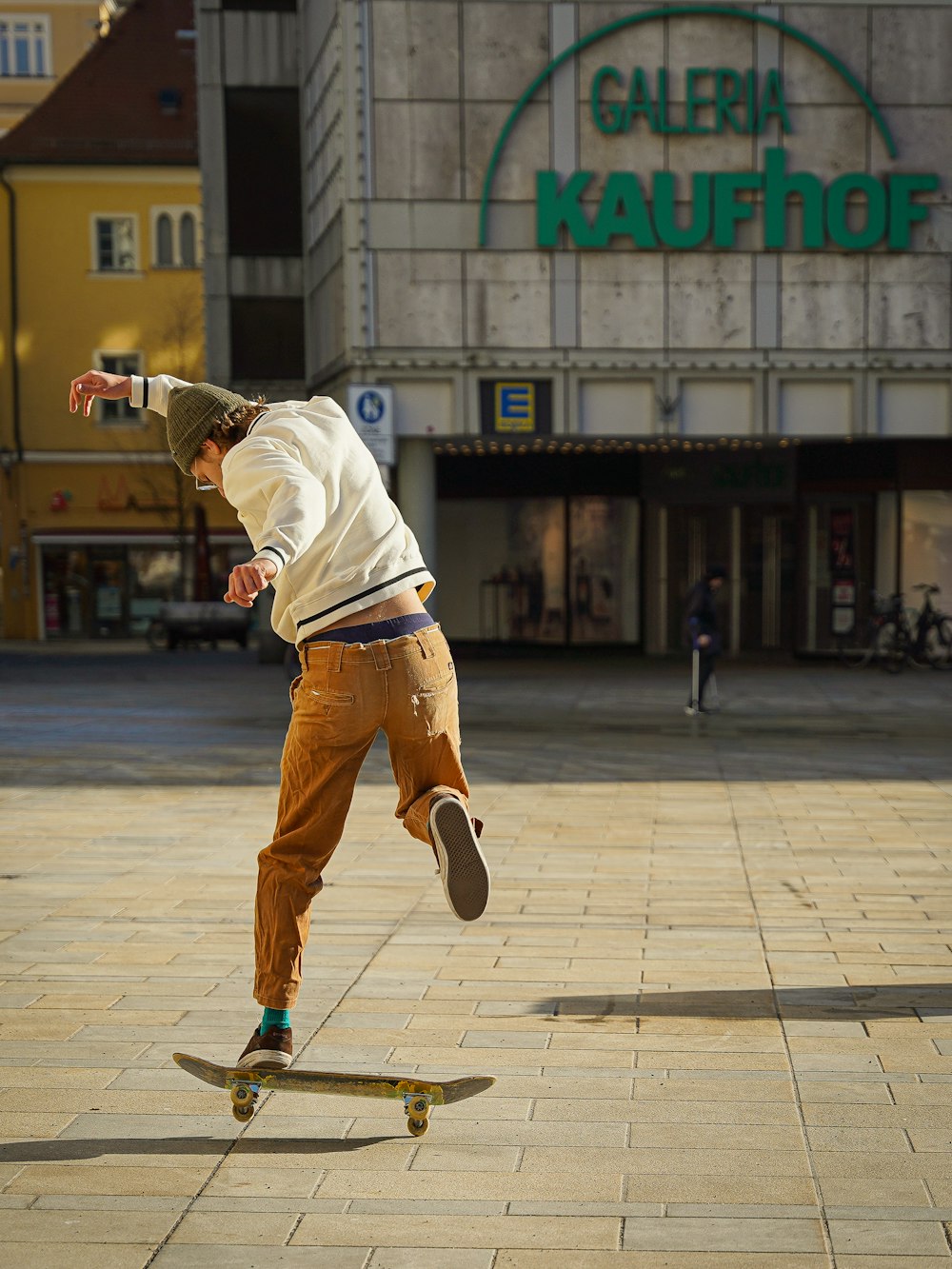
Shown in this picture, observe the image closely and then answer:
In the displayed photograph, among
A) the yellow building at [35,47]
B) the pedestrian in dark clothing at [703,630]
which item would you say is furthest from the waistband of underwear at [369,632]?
the yellow building at [35,47]

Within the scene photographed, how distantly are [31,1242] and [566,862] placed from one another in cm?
485

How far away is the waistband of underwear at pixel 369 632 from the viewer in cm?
400

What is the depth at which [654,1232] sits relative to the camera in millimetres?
3346

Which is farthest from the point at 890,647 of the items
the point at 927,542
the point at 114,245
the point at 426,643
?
the point at 114,245

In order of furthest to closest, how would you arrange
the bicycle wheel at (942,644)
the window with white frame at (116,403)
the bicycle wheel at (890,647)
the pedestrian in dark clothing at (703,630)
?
the window with white frame at (116,403) < the bicycle wheel at (942,644) < the bicycle wheel at (890,647) < the pedestrian in dark clothing at (703,630)

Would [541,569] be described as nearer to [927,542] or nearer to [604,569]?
[604,569]

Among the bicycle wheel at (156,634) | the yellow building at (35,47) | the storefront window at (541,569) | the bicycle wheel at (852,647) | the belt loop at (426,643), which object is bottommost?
the bicycle wheel at (156,634)

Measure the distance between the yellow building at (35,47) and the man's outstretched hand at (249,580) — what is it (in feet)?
163

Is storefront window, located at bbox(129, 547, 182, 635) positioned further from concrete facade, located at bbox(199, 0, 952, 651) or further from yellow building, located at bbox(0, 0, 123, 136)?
concrete facade, located at bbox(199, 0, 952, 651)

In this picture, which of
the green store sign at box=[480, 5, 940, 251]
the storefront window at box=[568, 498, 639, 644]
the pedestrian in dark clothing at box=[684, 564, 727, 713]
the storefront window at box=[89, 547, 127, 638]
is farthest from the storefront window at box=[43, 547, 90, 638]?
the pedestrian in dark clothing at box=[684, 564, 727, 713]

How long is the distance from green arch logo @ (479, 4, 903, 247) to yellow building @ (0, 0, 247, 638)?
1975 centimetres

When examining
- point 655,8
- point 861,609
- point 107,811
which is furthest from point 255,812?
point 861,609

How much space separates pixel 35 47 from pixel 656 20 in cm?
3301

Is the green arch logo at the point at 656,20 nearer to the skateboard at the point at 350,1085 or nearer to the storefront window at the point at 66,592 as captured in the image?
the skateboard at the point at 350,1085
